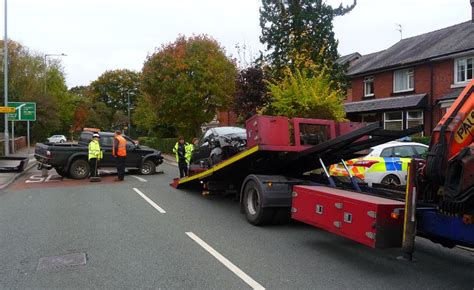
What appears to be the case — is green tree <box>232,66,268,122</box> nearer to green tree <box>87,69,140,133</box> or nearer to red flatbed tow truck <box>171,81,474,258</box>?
red flatbed tow truck <box>171,81,474,258</box>

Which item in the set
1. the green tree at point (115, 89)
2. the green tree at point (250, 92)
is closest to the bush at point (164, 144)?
the green tree at point (250, 92)

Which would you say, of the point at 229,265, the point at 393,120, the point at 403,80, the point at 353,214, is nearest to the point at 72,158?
the point at 229,265

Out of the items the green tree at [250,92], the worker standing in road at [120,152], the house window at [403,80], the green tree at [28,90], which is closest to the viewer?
the worker standing in road at [120,152]

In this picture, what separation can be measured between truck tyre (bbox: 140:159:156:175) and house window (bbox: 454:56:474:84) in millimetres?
15315

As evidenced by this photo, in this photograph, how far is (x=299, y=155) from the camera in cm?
809

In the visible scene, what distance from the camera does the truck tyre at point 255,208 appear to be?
26.0ft

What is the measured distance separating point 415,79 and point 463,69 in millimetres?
3024

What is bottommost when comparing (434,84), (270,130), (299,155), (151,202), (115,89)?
(151,202)

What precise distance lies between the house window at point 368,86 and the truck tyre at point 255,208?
881 inches

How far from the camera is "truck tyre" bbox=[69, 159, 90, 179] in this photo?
1724 centimetres

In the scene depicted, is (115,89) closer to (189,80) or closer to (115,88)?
(115,88)

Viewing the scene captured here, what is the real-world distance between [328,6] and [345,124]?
612 inches

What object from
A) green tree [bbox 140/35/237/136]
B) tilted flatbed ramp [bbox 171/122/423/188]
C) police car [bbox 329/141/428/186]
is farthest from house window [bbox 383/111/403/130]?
tilted flatbed ramp [bbox 171/122/423/188]

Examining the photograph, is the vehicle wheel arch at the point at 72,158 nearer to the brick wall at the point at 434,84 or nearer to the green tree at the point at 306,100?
the green tree at the point at 306,100
